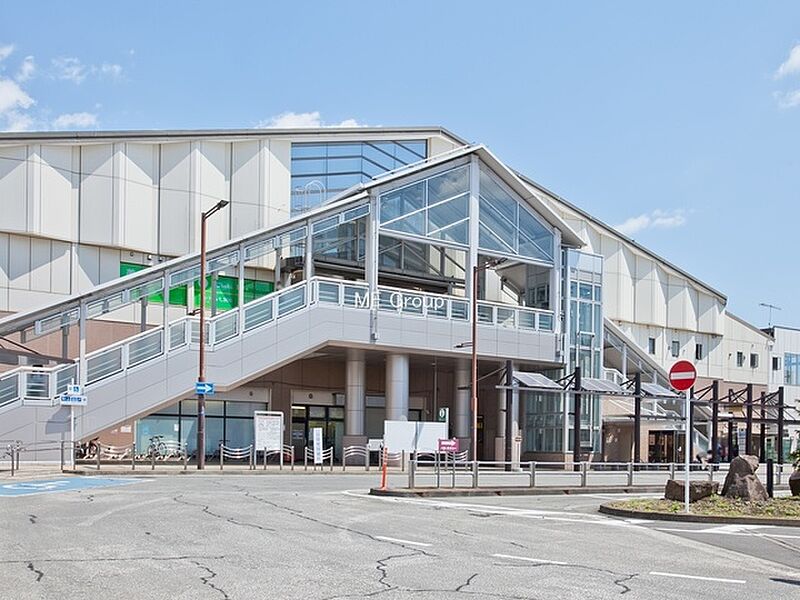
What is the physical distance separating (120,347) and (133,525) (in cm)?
2161

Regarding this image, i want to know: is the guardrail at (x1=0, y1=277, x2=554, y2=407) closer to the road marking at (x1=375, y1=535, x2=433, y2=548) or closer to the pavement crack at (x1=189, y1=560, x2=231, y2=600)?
the road marking at (x1=375, y1=535, x2=433, y2=548)

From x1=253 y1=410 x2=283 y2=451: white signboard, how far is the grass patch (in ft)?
58.7

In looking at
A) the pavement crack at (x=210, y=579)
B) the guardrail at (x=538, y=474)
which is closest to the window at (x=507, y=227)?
the guardrail at (x=538, y=474)

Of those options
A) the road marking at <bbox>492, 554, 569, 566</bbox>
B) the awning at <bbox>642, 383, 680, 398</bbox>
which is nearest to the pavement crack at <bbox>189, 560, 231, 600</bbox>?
the road marking at <bbox>492, 554, 569, 566</bbox>

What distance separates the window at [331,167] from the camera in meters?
49.5

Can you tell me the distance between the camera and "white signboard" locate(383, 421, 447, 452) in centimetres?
3038

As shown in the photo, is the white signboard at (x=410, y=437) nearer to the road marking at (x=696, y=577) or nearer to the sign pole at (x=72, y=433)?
the sign pole at (x=72, y=433)

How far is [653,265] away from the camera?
6806cm

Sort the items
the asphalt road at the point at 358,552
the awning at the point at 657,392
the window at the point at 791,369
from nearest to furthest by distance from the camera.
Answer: the asphalt road at the point at 358,552, the awning at the point at 657,392, the window at the point at 791,369

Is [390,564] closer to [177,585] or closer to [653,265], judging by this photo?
[177,585]

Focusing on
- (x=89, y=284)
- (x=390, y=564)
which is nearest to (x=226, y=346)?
(x=89, y=284)

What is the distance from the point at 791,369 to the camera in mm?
79312

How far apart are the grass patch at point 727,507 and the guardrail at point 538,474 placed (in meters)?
5.47

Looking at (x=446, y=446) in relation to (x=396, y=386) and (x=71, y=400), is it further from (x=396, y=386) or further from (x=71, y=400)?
(x=396, y=386)
